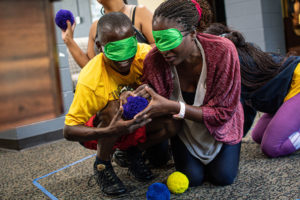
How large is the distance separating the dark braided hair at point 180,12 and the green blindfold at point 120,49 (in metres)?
0.18

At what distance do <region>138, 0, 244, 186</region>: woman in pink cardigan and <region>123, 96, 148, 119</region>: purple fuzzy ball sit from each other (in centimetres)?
4

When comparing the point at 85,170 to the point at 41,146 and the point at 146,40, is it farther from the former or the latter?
the point at 41,146

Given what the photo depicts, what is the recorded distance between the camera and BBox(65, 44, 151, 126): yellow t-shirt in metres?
1.46

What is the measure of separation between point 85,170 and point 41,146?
1.13m

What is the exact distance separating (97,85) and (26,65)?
48.2 inches

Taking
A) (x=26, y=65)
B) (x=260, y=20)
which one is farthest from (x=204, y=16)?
(x=260, y=20)

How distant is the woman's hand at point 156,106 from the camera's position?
1368 millimetres

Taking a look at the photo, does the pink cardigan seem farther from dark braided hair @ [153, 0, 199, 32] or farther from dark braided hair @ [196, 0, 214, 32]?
dark braided hair @ [196, 0, 214, 32]

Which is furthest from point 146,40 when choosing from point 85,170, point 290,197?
point 290,197

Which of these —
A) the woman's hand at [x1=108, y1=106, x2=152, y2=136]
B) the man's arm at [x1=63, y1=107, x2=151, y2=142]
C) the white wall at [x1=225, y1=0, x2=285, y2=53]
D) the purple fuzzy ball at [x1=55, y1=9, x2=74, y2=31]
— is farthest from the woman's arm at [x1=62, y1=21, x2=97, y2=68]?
the white wall at [x1=225, y1=0, x2=285, y2=53]

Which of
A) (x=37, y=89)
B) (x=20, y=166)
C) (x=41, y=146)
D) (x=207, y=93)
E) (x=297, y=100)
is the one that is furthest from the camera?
(x=41, y=146)

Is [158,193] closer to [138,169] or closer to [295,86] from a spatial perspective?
[138,169]

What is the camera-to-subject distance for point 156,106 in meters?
1.37

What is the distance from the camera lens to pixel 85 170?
6.72 feet
